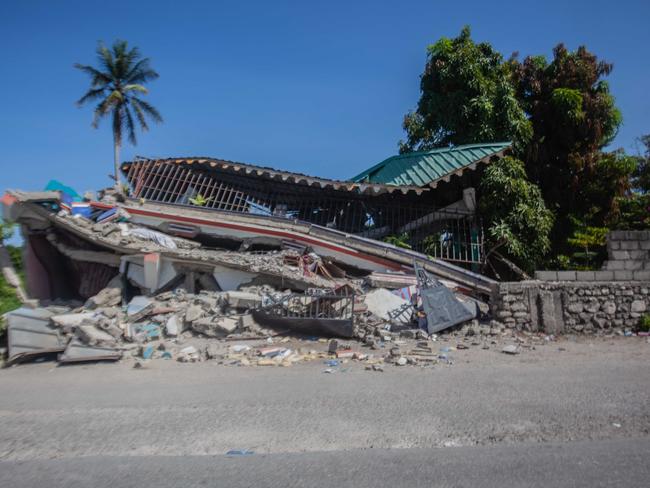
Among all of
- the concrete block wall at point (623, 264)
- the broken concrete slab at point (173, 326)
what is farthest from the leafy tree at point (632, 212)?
the broken concrete slab at point (173, 326)

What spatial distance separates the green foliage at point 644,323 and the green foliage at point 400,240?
218 inches

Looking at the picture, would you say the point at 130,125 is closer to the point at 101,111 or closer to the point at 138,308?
the point at 101,111

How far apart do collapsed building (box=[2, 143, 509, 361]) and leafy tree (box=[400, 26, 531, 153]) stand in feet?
4.47

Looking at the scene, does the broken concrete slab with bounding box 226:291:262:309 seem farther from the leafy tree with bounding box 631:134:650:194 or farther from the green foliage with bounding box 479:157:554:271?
the leafy tree with bounding box 631:134:650:194

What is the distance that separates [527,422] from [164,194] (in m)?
11.8

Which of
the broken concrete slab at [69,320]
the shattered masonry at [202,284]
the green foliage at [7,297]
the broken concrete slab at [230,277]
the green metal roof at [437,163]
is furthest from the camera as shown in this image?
the green metal roof at [437,163]

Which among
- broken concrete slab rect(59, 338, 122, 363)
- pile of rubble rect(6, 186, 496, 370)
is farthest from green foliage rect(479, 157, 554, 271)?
broken concrete slab rect(59, 338, 122, 363)

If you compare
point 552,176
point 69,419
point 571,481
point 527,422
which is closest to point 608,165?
A: point 552,176

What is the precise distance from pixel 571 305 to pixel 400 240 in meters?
4.76

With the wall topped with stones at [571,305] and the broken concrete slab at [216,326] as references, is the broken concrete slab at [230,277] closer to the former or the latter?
the broken concrete slab at [216,326]

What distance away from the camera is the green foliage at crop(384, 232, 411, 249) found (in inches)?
452

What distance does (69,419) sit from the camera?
4512 mm

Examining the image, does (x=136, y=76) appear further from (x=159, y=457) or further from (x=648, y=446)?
(x=648, y=446)

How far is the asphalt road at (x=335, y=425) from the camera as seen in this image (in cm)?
310
